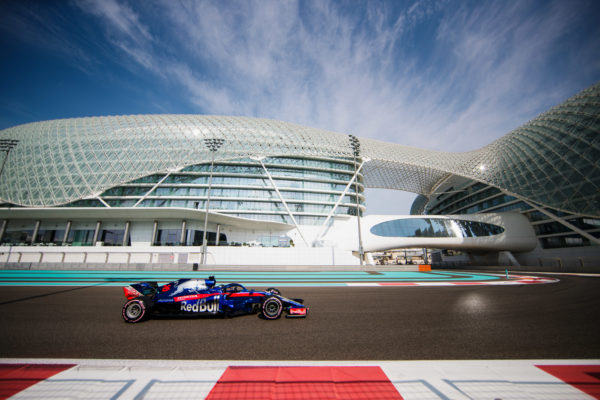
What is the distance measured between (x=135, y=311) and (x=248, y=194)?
34.8m

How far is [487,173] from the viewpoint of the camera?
42219 mm

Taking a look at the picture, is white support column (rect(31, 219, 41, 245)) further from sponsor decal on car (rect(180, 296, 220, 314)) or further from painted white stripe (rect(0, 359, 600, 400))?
painted white stripe (rect(0, 359, 600, 400))

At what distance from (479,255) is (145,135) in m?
66.7

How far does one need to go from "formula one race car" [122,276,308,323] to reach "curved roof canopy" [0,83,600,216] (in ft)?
116

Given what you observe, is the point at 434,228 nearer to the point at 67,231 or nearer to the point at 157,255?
the point at 157,255

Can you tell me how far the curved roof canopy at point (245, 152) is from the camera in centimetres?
3247

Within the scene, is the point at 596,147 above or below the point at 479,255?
above

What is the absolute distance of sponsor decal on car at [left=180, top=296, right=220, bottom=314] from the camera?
6.09 m

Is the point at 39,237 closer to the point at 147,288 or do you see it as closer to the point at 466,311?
the point at 147,288

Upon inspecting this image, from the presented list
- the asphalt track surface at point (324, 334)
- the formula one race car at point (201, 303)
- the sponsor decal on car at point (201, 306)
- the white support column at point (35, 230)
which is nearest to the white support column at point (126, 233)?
the white support column at point (35, 230)

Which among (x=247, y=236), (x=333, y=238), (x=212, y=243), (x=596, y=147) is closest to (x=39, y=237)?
(x=212, y=243)

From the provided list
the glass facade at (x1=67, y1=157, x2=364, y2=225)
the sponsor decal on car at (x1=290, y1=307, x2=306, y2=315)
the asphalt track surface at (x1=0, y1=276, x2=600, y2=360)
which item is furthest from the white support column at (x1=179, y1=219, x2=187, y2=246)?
the sponsor decal on car at (x1=290, y1=307, x2=306, y2=315)

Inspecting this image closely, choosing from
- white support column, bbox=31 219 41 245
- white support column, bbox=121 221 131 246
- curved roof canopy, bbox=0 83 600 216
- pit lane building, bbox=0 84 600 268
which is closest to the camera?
curved roof canopy, bbox=0 83 600 216

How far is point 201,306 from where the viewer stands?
6113mm
